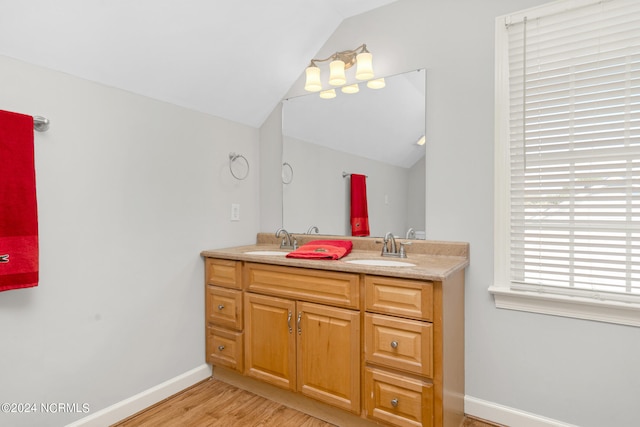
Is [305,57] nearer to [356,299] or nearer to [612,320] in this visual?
[356,299]

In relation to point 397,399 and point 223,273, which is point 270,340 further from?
point 397,399

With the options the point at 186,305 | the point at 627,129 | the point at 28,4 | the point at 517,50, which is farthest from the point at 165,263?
the point at 627,129

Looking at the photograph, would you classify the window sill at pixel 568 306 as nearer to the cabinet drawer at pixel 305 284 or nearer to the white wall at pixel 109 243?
the cabinet drawer at pixel 305 284

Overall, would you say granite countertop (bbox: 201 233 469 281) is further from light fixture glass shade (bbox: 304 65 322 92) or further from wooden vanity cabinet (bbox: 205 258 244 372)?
light fixture glass shade (bbox: 304 65 322 92)

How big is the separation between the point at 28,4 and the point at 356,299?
6.17ft

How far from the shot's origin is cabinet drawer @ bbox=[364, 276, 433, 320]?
1534mm

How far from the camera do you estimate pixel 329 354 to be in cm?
181

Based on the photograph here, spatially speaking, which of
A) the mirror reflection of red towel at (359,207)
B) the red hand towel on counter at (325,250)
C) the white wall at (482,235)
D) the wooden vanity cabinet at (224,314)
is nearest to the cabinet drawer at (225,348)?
the wooden vanity cabinet at (224,314)

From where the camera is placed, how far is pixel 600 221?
5.37 ft

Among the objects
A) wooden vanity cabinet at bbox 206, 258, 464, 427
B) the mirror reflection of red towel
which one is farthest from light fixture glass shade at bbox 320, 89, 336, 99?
wooden vanity cabinet at bbox 206, 258, 464, 427

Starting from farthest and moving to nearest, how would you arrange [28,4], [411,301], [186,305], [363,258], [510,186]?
[186,305]
[363,258]
[510,186]
[411,301]
[28,4]

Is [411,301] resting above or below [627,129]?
below

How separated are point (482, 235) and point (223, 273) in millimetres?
1576

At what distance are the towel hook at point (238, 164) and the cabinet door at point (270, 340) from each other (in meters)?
0.92
